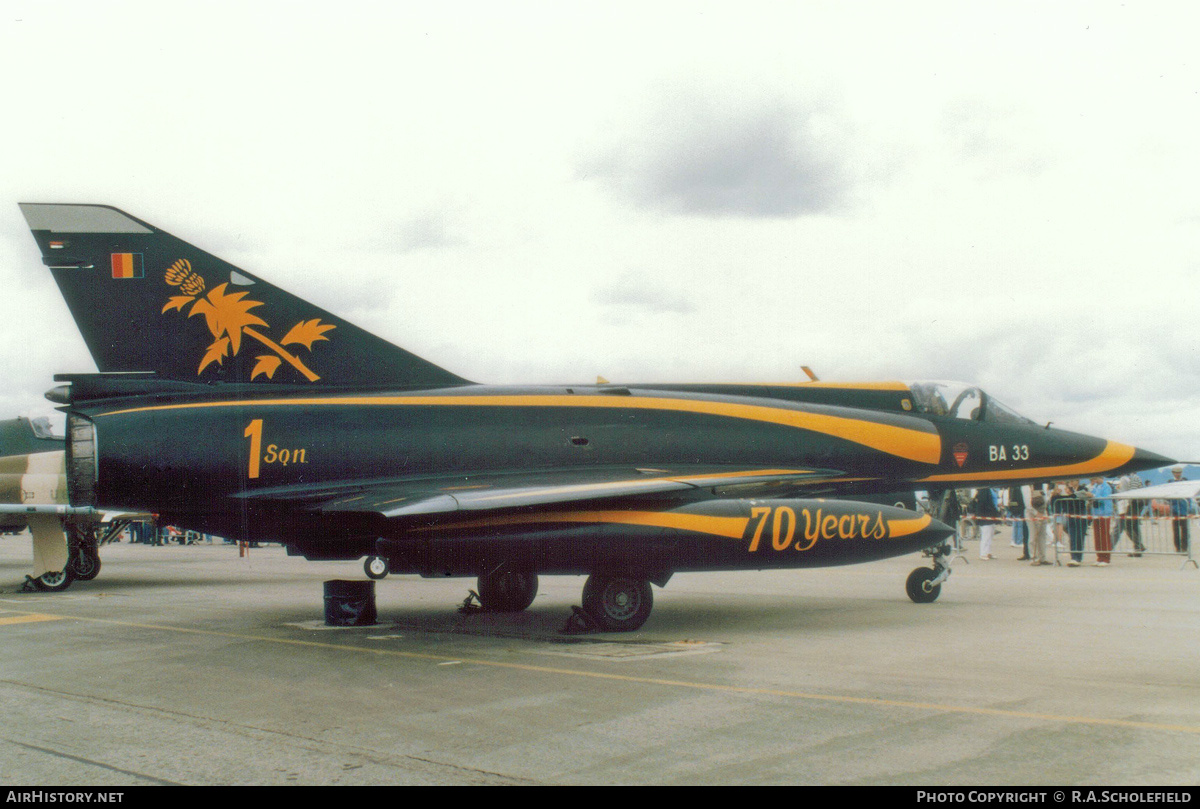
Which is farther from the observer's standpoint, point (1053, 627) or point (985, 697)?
point (1053, 627)

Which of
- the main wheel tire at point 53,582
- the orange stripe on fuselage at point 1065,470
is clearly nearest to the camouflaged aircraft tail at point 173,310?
the orange stripe on fuselage at point 1065,470

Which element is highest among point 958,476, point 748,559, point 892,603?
point 958,476

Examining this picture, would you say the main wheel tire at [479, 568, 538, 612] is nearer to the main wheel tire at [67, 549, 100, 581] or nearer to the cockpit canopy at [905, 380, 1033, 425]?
the cockpit canopy at [905, 380, 1033, 425]

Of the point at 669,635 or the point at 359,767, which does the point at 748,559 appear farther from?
the point at 359,767

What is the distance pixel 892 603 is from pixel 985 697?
5.96m

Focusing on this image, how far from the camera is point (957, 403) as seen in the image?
500 inches

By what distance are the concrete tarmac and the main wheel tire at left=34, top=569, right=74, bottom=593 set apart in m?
3.03

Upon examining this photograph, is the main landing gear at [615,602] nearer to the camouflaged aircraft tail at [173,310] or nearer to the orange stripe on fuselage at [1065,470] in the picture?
the camouflaged aircraft tail at [173,310]

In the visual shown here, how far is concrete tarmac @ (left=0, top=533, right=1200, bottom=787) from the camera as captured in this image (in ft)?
16.2

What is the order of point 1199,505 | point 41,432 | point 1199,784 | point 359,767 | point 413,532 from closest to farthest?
point 1199,784 < point 359,767 < point 413,532 < point 41,432 < point 1199,505

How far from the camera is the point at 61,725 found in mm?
6098

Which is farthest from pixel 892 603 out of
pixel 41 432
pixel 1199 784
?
pixel 41 432

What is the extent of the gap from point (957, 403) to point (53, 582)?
1402 centimetres

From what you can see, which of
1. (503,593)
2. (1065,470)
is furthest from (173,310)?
(1065,470)
